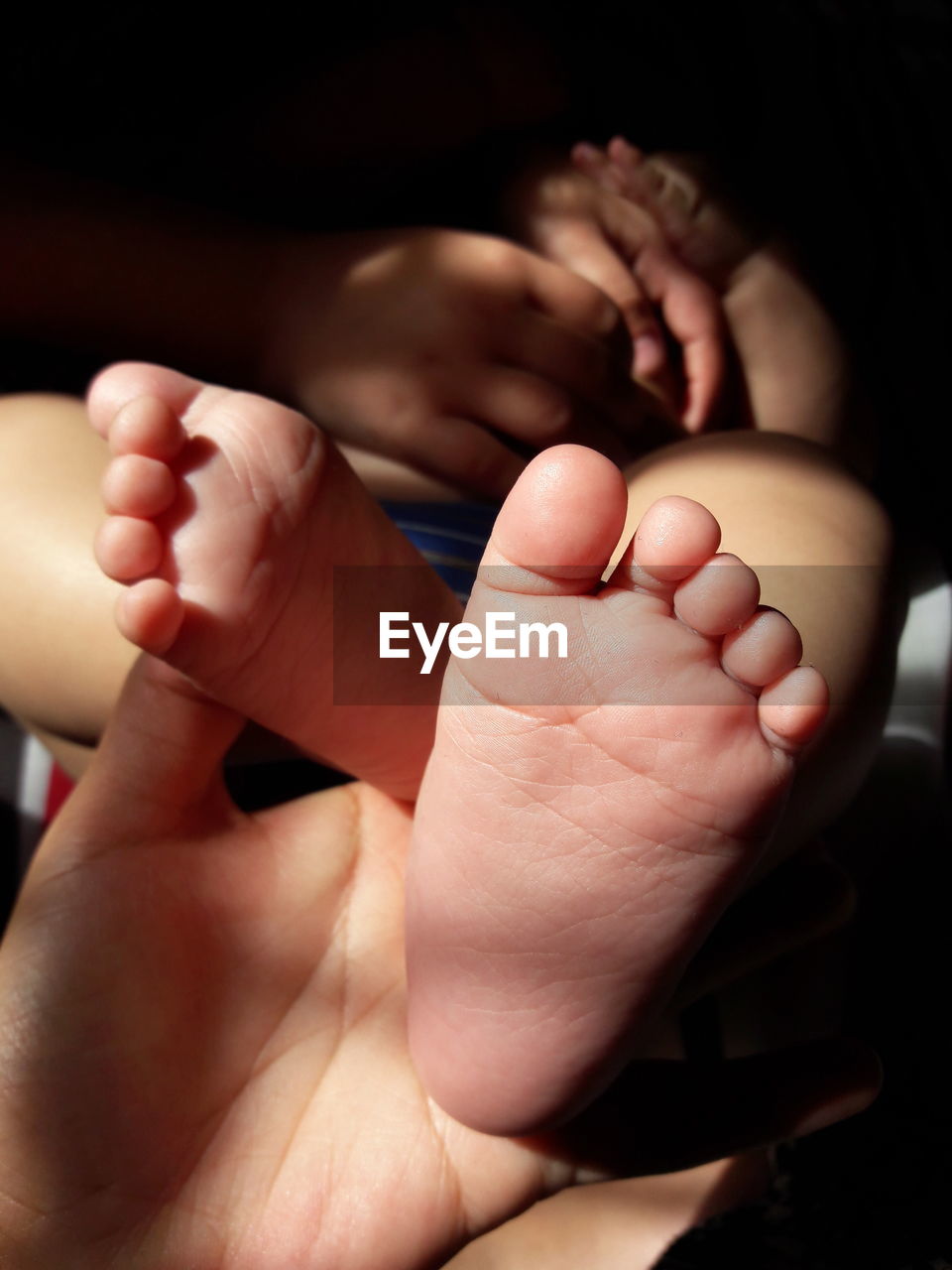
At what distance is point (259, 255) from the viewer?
728 millimetres

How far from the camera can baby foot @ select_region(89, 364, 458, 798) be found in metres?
0.43

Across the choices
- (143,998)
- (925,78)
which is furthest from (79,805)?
(925,78)

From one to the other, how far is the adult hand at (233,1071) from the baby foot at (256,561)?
7cm

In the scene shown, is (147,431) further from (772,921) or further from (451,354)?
(772,921)

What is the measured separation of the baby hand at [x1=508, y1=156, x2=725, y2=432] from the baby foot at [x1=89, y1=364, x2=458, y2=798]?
306mm

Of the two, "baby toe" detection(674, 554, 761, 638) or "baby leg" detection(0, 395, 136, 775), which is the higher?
"baby toe" detection(674, 554, 761, 638)

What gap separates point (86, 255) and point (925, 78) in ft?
2.27

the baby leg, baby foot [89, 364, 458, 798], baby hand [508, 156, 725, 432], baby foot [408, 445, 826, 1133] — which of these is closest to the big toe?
baby foot [408, 445, 826, 1133]

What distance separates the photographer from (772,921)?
0.61 m

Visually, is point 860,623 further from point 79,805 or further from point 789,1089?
point 79,805

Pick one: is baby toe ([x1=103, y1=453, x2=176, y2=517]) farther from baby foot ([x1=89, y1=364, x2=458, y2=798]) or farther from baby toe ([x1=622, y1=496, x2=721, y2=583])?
baby toe ([x1=622, y1=496, x2=721, y2=583])

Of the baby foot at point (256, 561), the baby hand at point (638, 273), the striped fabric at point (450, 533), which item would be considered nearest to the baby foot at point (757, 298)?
the baby hand at point (638, 273)

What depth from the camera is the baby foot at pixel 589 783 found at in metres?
0.36

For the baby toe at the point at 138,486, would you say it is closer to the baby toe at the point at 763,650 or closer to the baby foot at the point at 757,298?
the baby toe at the point at 763,650
